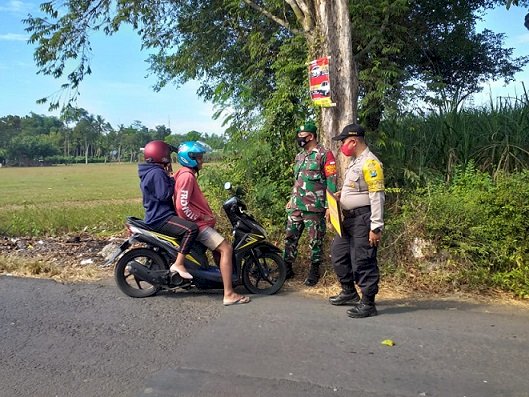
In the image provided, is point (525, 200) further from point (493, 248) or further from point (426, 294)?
point (426, 294)

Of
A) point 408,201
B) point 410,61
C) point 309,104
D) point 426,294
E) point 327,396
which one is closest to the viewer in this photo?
point 327,396

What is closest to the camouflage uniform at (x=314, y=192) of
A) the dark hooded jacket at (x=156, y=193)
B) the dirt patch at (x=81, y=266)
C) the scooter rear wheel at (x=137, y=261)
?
the dirt patch at (x=81, y=266)

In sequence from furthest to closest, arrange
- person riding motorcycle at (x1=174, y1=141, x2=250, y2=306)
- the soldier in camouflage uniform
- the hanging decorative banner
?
1. the hanging decorative banner
2. the soldier in camouflage uniform
3. person riding motorcycle at (x1=174, y1=141, x2=250, y2=306)

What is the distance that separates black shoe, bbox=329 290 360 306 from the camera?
515 cm

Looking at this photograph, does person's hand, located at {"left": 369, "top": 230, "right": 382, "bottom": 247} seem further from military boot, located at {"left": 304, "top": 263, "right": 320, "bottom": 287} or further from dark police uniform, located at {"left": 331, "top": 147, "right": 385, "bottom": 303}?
military boot, located at {"left": 304, "top": 263, "right": 320, "bottom": 287}

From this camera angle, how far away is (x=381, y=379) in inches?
138

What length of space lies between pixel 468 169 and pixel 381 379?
4072 mm

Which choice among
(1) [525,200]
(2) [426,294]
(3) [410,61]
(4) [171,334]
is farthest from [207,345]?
(3) [410,61]

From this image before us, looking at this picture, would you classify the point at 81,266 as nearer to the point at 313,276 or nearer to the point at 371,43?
the point at 313,276

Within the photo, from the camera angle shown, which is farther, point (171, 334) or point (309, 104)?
point (309, 104)

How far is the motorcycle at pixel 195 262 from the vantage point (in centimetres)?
539

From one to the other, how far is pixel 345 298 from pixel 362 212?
92cm

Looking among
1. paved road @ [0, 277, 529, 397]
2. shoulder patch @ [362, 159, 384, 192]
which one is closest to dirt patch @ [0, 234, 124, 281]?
paved road @ [0, 277, 529, 397]

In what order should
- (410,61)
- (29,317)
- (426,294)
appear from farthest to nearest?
(410,61)
(426,294)
(29,317)
